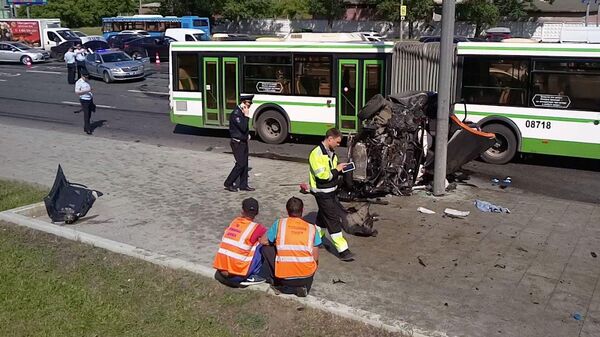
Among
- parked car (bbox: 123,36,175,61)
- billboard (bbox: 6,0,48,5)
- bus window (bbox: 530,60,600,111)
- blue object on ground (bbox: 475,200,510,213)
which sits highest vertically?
billboard (bbox: 6,0,48,5)

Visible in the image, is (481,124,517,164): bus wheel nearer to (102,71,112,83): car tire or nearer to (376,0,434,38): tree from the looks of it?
(102,71,112,83): car tire

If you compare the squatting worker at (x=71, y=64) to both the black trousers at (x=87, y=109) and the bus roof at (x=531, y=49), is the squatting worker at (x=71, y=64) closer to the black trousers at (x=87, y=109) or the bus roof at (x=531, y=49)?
the black trousers at (x=87, y=109)

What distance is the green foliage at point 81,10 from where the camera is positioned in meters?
85.3

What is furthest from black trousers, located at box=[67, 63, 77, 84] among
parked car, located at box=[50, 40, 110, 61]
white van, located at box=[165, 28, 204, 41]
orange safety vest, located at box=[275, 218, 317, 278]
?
orange safety vest, located at box=[275, 218, 317, 278]

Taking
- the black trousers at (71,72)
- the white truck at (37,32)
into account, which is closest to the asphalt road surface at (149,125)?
the black trousers at (71,72)

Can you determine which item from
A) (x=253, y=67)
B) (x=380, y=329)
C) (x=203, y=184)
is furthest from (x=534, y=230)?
(x=253, y=67)

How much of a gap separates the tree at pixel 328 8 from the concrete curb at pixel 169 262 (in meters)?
61.1

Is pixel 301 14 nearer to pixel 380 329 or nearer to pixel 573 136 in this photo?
pixel 573 136

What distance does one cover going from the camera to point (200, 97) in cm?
1742

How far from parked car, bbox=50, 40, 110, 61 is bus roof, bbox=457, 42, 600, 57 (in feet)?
117

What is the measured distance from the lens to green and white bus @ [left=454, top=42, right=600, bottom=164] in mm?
12922

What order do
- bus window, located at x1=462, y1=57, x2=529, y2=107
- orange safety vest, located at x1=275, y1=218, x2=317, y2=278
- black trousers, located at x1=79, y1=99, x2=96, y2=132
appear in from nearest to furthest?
orange safety vest, located at x1=275, y1=218, x2=317, y2=278 → bus window, located at x1=462, y1=57, x2=529, y2=107 → black trousers, located at x1=79, y1=99, x2=96, y2=132

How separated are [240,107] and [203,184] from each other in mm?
1864

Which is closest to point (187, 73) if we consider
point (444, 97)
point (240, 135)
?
point (240, 135)
